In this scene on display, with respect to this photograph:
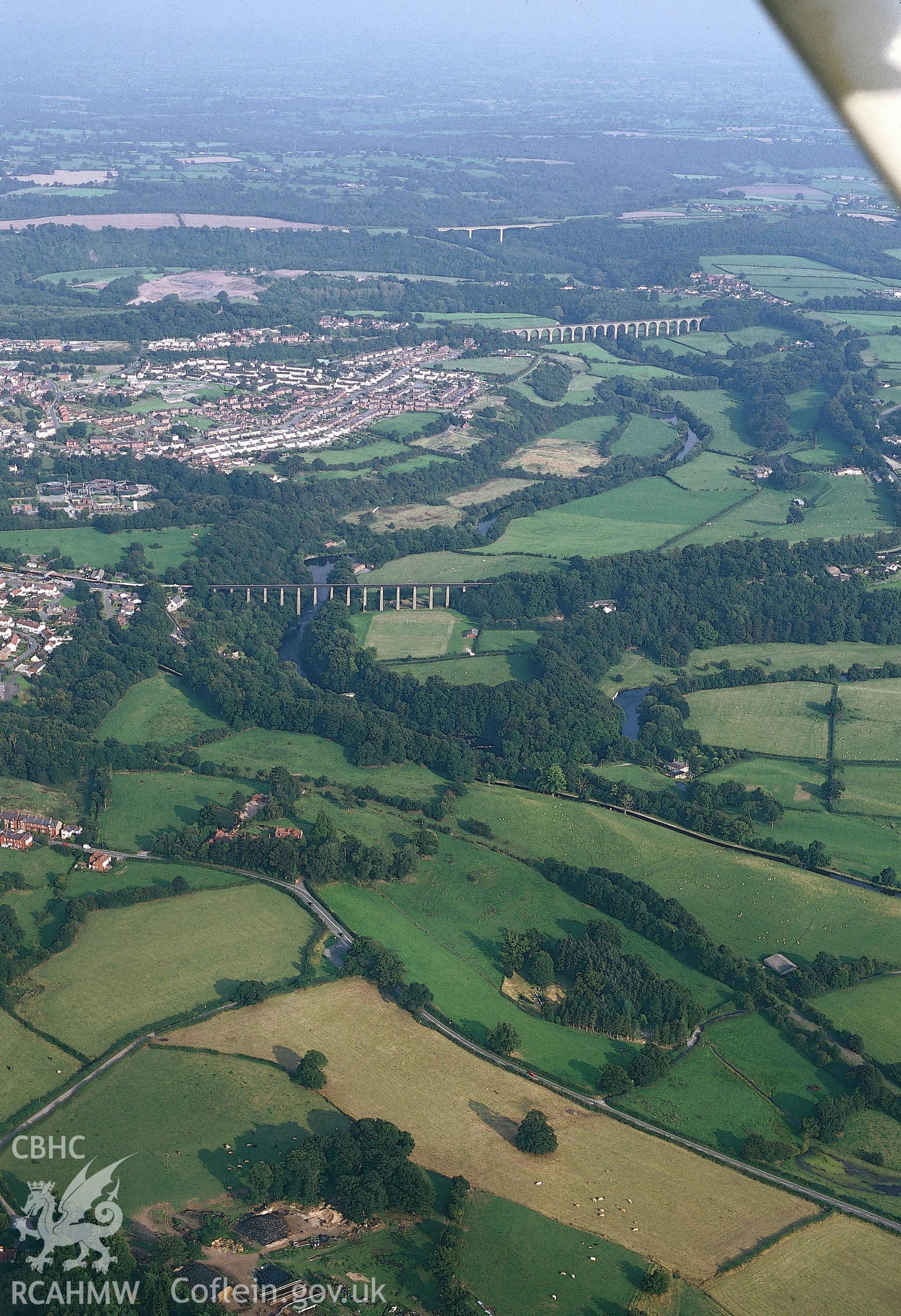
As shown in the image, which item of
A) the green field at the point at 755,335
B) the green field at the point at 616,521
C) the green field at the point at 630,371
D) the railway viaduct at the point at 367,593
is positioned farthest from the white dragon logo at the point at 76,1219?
the green field at the point at 755,335

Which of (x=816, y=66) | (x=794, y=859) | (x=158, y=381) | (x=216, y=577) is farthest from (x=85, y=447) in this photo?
(x=816, y=66)

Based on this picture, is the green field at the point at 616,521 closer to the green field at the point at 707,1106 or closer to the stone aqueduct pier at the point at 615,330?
the green field at the point at 707,1106

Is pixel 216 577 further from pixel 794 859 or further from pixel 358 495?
pixel 794 859

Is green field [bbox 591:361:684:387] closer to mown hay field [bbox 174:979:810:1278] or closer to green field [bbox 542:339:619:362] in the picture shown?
green field [bbox 542:339:619:362]

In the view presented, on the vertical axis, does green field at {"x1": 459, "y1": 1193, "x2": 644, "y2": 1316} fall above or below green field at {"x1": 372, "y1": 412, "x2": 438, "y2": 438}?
below

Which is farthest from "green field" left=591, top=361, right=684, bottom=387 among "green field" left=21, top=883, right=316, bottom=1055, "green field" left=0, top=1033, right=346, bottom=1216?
"green field" left=0, top=1033, right=346, bottom=1216

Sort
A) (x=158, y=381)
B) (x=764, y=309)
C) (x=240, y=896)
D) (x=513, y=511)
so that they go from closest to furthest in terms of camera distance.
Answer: (x=240, y=896) < (x=513, y=511) < (x=158, y=381) < (x=764, y=309)
